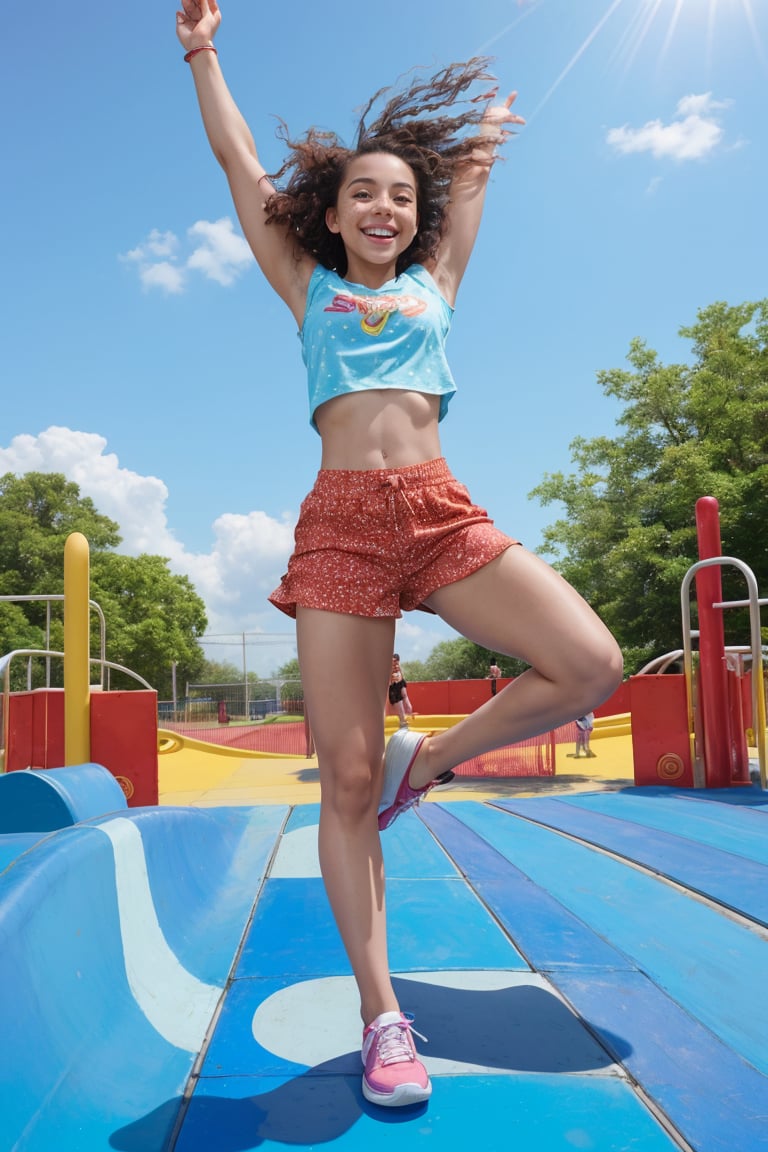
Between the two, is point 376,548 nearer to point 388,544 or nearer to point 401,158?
point 388,544

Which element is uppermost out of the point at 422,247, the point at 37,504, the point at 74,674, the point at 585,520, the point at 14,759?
the point at 37,504

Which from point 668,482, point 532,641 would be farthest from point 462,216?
point 668,482

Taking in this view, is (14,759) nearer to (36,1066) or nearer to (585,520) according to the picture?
(36,1066)

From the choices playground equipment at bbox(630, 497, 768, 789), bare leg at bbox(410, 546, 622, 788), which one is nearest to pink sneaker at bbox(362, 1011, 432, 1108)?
bare leg at bbox(410, 546, 622, 788)

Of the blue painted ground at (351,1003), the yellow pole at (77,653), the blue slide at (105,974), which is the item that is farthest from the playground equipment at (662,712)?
the blue slide at (105,974)

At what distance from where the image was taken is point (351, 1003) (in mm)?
1717

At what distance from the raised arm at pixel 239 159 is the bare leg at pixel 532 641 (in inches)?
30.1

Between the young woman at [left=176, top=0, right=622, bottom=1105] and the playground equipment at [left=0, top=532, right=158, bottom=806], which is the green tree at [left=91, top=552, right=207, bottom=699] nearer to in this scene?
the playground equipment at [left=0, top=532, right=158, bottom=806]

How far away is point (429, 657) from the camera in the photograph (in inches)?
2291

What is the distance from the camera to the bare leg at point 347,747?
5.22ft

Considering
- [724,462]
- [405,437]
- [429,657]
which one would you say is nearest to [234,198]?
[405,437]

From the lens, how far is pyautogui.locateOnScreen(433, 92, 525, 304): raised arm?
2057mm

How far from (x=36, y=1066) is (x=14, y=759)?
21.6 feet

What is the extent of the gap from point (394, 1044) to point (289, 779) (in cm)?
977
